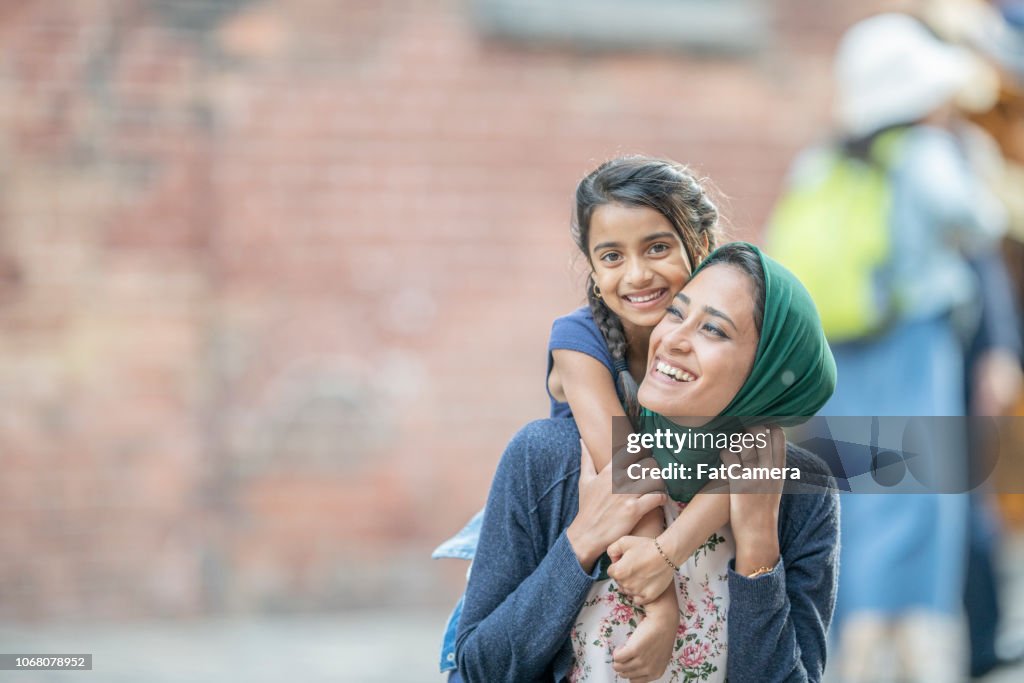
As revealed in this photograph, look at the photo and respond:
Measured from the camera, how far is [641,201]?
2.15 m

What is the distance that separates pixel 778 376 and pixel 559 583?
0.44 metres

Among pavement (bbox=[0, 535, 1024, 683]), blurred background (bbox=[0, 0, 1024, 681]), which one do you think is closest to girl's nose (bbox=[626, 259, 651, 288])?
pavement (bbox=[0, 535, 1024, 683])

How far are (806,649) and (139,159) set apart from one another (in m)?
4.29

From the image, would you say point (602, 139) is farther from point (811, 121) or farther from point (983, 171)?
point (983, 171)

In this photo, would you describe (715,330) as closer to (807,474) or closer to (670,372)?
(670,372)

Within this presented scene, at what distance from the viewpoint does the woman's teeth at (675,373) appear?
1.96m

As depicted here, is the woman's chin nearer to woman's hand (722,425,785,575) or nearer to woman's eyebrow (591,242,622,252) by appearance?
woman's hand (722,425,785,575)

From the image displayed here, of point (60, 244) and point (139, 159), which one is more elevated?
point (139, 159)

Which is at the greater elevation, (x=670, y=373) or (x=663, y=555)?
(x=670, y=373)

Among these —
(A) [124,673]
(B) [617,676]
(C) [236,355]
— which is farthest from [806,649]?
(C) [236,355]

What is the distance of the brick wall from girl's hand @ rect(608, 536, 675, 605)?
13.0 ft

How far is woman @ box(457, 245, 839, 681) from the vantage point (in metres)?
1.94

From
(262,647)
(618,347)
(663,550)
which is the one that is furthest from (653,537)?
(262,647)

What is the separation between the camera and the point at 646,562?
193cm
